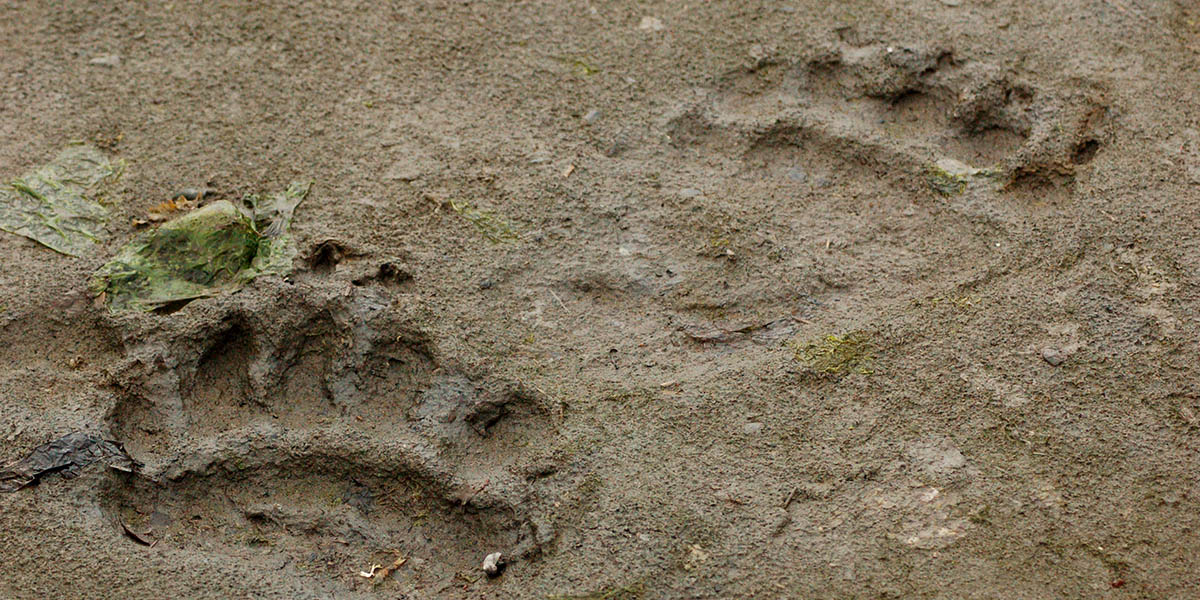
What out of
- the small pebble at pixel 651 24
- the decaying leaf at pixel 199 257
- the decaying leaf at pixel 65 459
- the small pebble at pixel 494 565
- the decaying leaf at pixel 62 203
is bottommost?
the decaying leaf at pixel 65 459

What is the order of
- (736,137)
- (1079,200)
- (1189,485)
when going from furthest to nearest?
1. (736,137)
2. (1079,200)
3. (1189,485)

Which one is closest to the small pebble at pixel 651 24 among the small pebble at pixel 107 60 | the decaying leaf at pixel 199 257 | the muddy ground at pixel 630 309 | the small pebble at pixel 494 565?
the muddy ground at pixel 630 309

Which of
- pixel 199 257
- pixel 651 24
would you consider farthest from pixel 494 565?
pixel 651 24

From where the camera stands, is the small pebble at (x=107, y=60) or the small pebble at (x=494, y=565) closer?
the small pebble at (x=494, y=565)

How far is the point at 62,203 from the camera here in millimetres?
2207

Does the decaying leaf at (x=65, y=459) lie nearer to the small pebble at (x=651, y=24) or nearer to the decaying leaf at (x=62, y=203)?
the decaying leaf at (x=62, y=203)

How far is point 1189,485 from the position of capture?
1.71 m

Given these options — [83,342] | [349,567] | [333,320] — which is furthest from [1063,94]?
[83,342]

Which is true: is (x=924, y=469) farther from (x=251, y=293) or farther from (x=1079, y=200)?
(x=251, y=293)

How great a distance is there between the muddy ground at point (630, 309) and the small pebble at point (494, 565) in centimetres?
2

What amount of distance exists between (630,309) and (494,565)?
524 millimetres

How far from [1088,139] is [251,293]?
1.47 meters

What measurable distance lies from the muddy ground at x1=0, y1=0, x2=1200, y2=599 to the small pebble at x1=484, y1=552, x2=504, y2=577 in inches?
0.8

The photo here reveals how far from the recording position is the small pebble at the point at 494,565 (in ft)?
5.57
